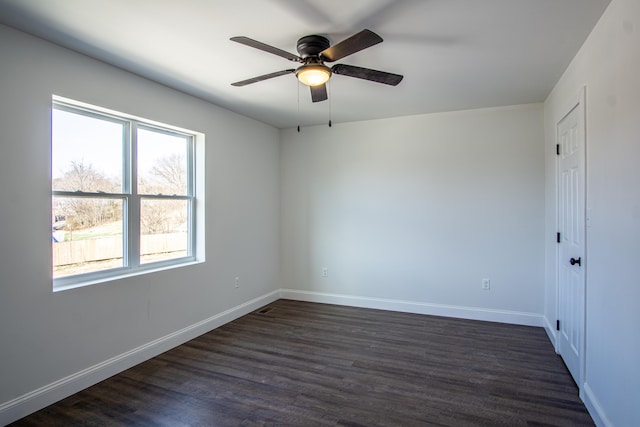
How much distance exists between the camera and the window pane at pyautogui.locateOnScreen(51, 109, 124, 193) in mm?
2510

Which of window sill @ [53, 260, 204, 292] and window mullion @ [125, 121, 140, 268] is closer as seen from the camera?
window sill @ [53, 260, 204, 292]

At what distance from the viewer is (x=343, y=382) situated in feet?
8.61

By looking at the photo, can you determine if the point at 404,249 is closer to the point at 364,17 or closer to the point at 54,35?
the point at 364,17

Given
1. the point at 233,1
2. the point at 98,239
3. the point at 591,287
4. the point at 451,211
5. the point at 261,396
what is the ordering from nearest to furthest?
the point at 233,1
the point at 591,287
the point at 261,396
the point at 98,239
the point at 451,211

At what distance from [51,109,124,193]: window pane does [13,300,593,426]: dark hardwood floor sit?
1606 mm

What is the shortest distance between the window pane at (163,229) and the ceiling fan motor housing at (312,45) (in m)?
2.06

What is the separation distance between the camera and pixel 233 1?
191 centimetres

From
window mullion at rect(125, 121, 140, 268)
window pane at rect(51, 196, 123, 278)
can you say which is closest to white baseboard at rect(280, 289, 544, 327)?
window mullion at rect(125, 121, 140, 268)

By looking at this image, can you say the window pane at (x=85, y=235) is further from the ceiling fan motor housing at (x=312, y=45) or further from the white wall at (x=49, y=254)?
the ceiling fan motor housing at (x=312, y=45)

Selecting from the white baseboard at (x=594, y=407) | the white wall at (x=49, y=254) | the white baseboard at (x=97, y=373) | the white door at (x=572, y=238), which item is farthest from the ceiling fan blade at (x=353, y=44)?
the white baseboard at (x=97, y=373)

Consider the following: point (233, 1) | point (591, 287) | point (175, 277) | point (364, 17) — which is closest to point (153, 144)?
point (175, 277)

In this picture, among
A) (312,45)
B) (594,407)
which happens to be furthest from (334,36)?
(594,407)

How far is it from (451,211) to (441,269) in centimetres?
75

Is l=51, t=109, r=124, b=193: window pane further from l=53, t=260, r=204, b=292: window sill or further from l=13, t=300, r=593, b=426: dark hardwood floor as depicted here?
l=13, t=300, r=593, b=426: dark hardwood floor
